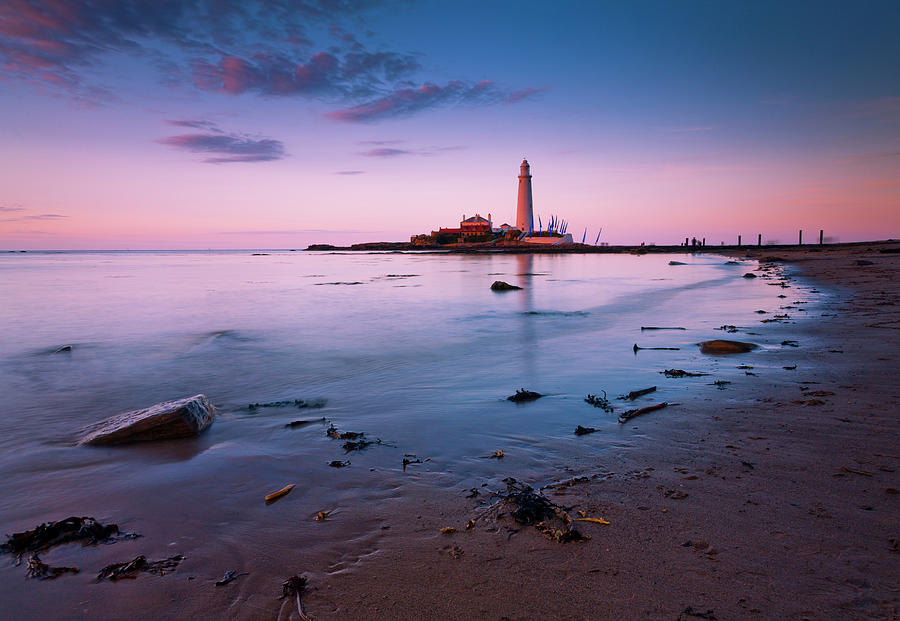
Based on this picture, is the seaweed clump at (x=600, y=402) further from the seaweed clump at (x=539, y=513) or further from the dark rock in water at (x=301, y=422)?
the dark rock in water at (x=301, y=422)

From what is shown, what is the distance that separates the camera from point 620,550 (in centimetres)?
249

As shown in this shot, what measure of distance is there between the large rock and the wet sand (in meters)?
1.26

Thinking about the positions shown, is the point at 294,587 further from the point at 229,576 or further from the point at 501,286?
the point at 501,286

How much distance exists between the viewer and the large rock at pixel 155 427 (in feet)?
15.2

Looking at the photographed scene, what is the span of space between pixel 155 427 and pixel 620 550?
4438 mm

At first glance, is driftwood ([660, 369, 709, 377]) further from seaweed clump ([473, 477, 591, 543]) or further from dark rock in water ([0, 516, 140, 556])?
dark rock in water ([0, 516, 140, 556])

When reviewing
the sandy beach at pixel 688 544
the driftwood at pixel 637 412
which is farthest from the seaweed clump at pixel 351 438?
the driftwood at pixel 637 412

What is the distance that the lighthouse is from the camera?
272ft

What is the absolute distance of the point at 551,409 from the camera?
5262mm

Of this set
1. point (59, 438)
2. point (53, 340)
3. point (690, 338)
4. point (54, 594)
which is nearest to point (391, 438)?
point (54, 594)

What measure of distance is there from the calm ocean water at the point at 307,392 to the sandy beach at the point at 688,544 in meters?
0.58

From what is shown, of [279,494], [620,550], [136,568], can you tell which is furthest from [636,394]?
[136,568]

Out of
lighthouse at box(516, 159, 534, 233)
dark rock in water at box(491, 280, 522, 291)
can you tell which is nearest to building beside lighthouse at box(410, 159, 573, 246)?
lighthouse at box(516, 159, 534, 233)

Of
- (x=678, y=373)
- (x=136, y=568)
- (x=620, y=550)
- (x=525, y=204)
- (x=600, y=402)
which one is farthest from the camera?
(x=525, y=204)
